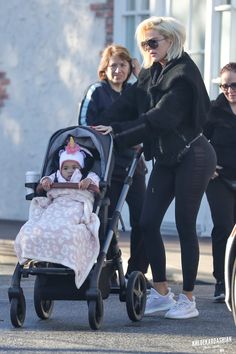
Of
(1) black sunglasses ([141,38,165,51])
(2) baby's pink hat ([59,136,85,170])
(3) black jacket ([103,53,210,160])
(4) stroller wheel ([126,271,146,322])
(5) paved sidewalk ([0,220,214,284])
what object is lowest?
(5) paved sidewalk ([0,220,214,284])

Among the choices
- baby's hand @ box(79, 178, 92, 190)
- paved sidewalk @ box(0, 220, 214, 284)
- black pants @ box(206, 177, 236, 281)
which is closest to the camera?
baby's hand @ box(79, 178, 92, 190)

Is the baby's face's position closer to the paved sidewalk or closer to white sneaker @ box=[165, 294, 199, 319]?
white sneaker @ box=[165, 294, 199, 319]

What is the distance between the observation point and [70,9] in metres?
15.0

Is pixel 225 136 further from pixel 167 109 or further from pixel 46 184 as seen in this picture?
pixel 46 184

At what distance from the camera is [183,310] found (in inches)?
341

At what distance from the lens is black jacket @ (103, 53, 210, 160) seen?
27.7 ft

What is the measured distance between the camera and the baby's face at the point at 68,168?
27.8ft

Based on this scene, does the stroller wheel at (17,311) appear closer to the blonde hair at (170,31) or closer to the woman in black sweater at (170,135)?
the woman in black sweater at (170,135)

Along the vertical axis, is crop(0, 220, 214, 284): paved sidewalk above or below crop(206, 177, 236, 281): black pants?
below

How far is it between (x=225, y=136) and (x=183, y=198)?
120 centimetres

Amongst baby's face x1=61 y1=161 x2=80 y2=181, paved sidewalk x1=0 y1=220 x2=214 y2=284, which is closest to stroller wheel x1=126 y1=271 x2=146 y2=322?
baby's face x1=61 y1=161 x2=80 y2=181

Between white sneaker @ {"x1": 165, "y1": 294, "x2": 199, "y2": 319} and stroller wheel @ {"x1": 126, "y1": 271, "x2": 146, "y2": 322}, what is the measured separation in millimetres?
205

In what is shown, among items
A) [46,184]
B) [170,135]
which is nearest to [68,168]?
[46,184]

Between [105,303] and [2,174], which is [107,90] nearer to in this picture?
[105,303]
